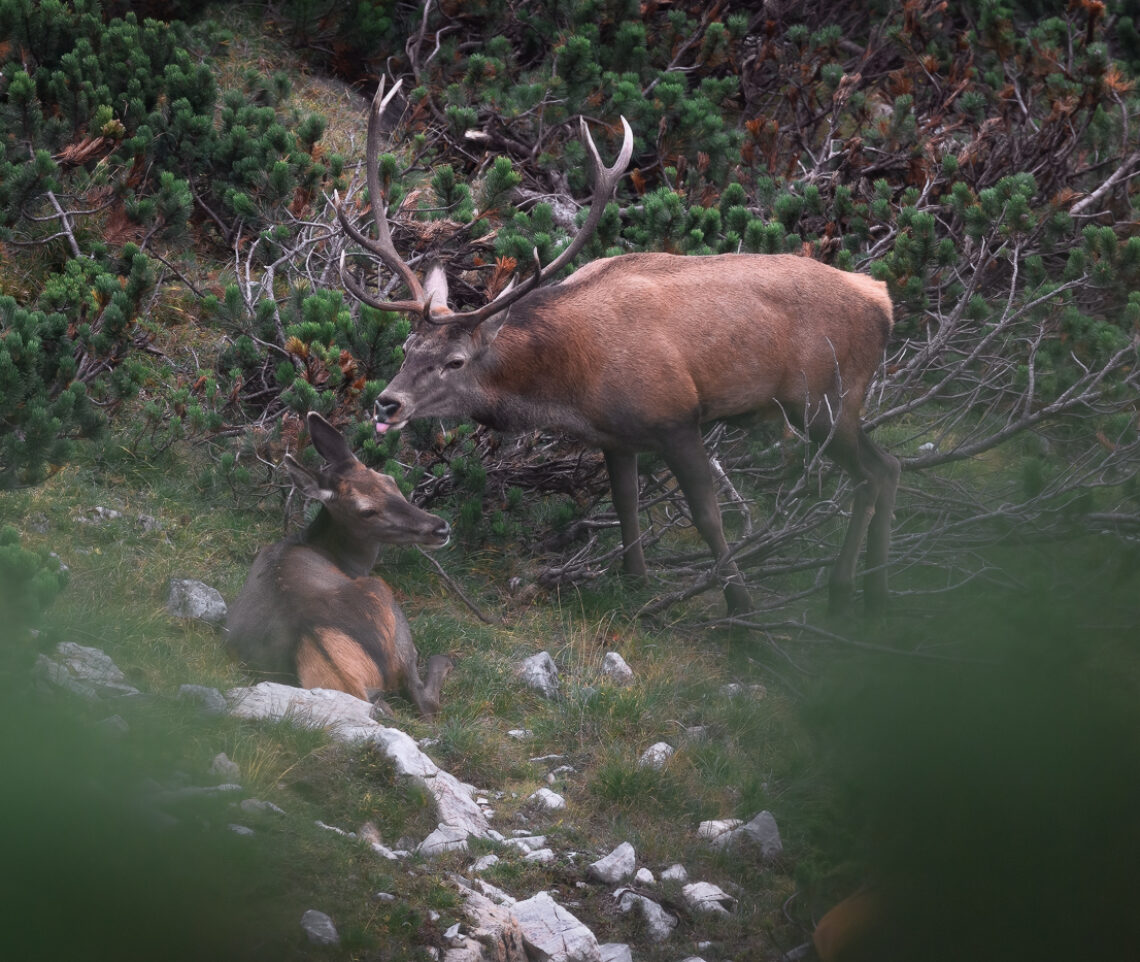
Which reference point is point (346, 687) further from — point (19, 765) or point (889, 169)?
point (889, 169)

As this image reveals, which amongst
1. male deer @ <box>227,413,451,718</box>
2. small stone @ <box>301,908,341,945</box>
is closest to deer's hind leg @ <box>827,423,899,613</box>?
male deer @ <box>227,413,451,718</box>

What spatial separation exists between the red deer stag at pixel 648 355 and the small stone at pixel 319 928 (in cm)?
411

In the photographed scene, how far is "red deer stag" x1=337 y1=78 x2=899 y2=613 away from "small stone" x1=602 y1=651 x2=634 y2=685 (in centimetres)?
92

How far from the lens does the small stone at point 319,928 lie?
2.12 m

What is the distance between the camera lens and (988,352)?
8789 mm

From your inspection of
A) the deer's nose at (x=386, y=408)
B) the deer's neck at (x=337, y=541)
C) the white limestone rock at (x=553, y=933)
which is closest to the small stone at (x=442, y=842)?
Result: the white limestone rock at (x=553, y=933)

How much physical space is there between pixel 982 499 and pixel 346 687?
4.52 metres

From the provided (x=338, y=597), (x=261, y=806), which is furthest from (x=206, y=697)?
(x=338, y=597)

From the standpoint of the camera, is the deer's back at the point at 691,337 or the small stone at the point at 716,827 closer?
the small stone at the point at 716,827

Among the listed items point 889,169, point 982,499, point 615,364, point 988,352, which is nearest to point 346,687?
point 615,364

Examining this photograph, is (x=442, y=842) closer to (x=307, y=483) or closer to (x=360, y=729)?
(x=360, y=729)

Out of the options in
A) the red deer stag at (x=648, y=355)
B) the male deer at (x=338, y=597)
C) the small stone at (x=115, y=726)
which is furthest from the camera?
the red deer stag at (x=648, y=355)

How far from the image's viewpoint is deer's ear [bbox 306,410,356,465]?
618 cm

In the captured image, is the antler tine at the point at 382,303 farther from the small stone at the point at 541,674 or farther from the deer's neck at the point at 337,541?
the small stone at the point at 541,674
